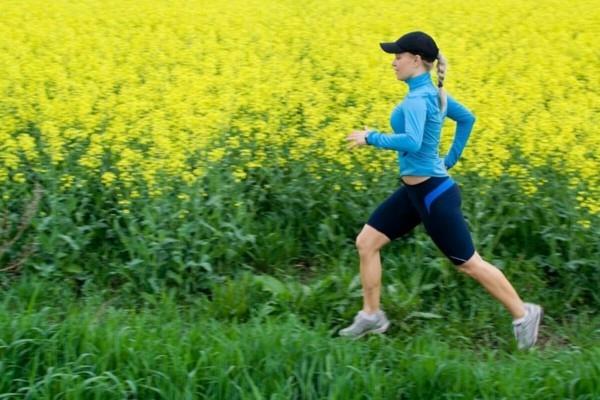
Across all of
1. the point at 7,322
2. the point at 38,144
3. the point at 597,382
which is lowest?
the point at 597,382

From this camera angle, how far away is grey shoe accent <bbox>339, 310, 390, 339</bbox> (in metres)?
5.07

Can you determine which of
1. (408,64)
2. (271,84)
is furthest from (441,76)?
(271,84)

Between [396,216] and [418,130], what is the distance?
0.62 meters

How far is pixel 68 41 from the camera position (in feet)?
28.3

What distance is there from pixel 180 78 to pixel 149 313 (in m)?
Answer: 2.96

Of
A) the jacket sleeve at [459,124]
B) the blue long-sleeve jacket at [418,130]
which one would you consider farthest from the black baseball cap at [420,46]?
the jacket sleeve at [459,124]

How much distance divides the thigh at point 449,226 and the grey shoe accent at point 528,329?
466 millimetres

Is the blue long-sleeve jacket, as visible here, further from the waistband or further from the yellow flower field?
the yellow flower field

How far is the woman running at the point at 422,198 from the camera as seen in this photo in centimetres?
476

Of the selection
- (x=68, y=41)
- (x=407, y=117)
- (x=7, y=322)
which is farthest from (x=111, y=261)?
(x=68, y=41)

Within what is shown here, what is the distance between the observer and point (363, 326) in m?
5.08

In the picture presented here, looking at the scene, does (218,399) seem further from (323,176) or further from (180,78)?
(180,78)

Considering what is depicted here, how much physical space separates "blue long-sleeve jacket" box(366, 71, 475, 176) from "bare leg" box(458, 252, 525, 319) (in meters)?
0.50

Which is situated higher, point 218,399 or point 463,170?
point 463,170
